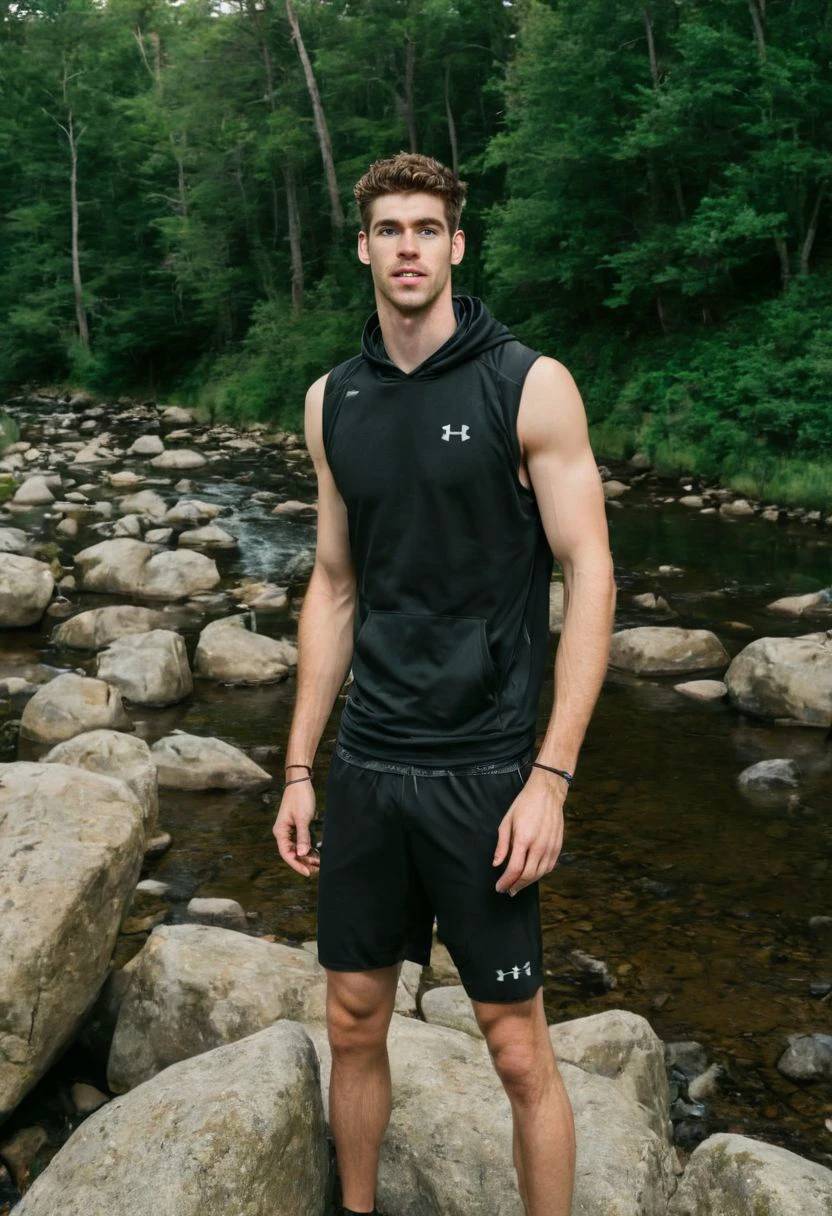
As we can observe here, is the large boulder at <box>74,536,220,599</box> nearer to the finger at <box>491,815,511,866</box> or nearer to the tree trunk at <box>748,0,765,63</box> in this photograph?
the finger at <box>491,815,511,866</box>

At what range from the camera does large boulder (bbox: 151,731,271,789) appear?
6688 mm

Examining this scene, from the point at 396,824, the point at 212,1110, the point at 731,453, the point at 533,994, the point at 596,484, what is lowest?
the point at 731,453

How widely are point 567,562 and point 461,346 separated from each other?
1.66ft

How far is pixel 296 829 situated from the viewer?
279cm

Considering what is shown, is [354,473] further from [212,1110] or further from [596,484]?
[212,1110]

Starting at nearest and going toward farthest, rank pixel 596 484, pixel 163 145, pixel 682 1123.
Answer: pixel 596 484, pixel 682 1123, pixel 163 145

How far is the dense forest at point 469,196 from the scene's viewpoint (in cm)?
1884

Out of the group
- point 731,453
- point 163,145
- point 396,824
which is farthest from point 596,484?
point 163,145

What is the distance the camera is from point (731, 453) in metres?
17.9

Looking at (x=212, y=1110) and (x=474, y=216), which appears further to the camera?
(x=474, y=216)

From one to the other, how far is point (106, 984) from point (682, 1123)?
196 cm

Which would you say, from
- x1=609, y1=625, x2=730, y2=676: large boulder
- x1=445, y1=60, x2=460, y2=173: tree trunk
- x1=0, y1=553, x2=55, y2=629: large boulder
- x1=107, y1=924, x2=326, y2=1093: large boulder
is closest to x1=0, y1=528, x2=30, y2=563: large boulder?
x1=0, y1=553, x2=55, y2=629: large boulder

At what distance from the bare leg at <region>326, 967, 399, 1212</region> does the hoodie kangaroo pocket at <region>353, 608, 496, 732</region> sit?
0.60 meters

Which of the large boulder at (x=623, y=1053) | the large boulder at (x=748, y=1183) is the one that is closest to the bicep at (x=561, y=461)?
the large boulder at (x=748, y=1183)
